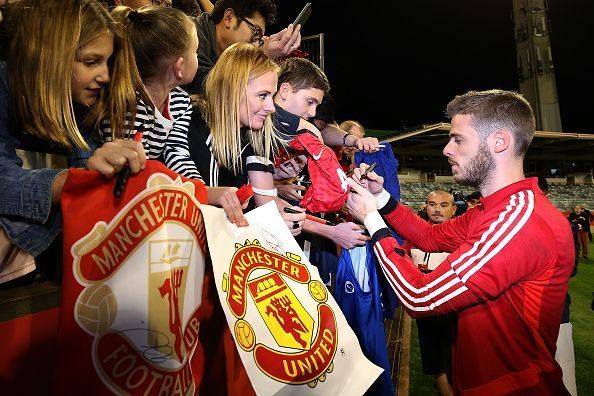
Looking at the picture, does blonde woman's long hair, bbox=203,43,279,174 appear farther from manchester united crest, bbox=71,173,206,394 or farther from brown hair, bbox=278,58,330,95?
manchester united crest, bbox=71,173,206,394

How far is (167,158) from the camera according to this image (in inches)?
66.1

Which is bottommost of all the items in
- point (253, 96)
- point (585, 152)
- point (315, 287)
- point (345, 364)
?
point (345, 364)

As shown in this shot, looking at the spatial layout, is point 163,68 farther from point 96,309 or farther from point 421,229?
point 421,229

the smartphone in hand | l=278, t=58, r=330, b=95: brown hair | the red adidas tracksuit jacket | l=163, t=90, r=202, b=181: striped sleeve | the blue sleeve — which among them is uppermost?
the smartphone in hand

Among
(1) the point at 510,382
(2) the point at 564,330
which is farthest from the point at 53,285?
(2) the point at 564,330

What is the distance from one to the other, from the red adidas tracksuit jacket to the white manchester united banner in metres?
0.61

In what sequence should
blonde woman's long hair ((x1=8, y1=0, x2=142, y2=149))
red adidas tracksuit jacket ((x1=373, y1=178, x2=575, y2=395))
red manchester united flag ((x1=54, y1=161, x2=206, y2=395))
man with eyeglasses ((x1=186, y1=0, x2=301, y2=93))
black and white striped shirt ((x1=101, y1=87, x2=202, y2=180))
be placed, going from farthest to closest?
man with eyeglasses ((x1=186, y1=0, x2=301, y2=93))
red adidas tracksuit jacket ((x1=373, y1=178, x2=575, y2=395))
black and white striped shirt ((x1=101, y1=87, x2=202, y2=180))
blonde woman's long hair ((x1=8, y1=0, x2=142, y2=149))
red manchester united flag ((x1=54, y1=161, x2=206, y2=395))

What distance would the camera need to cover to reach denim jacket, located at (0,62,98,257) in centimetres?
95

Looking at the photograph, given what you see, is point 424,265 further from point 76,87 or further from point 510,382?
point 76,87

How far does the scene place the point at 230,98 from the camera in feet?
6.15

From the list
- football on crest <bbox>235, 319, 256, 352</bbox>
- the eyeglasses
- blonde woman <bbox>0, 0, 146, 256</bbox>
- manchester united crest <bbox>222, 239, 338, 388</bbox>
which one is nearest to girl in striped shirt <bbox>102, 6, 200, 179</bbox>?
blonde woman <bbox>0, 0, 146, 256</bbox>

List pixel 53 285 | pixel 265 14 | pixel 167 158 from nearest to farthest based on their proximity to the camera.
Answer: pixel 53 285, pixel 167 158, pixel 265 14

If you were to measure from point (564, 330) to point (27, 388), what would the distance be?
12.2ft

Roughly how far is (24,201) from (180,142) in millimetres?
824
